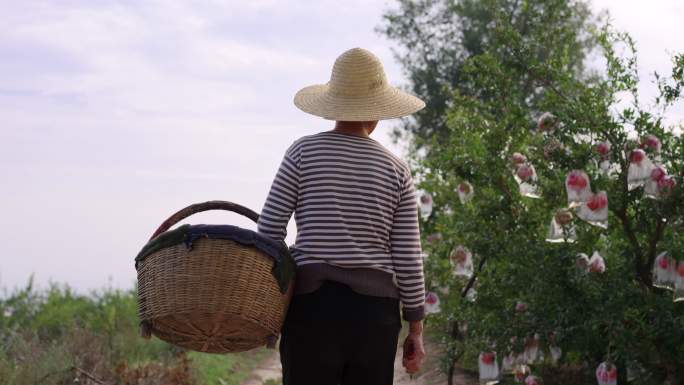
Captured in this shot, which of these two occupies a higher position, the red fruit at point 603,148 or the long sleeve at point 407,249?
the red fruit at point 603,148

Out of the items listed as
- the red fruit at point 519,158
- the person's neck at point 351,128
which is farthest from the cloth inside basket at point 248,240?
the red fruit at point 519,158

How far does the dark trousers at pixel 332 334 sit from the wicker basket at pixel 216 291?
0.07m

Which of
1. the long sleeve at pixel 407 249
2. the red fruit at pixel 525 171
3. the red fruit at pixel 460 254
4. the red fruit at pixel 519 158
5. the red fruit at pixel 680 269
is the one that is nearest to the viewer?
the long sleeve at pixel 407 249

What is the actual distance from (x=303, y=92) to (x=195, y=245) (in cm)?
92

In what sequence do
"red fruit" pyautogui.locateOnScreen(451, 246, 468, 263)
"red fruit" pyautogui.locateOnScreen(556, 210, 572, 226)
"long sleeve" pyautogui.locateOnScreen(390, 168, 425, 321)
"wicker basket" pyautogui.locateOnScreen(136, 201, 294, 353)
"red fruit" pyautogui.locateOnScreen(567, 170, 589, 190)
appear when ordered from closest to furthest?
"wicker basket" pyautogui.locateOnScreen(136, 201, 294, 353)
"long sleeve" pyautogui.locateOnScreen(390, 168, 425, 321)
"red fruit" pyautogui.locateOnScreen(567, 170, 589, 190)
"red fruit" pyautogui.locateOnScreen(556, 210, 572, 226)
"red fruit" pyautogui.locateOnScreen(451, 246, 468, 263)

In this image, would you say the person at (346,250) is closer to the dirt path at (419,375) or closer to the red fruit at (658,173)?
the red fruit at (658,173)

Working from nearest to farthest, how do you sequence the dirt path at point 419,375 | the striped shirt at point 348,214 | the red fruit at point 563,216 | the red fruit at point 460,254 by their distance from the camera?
the striped shirt at point 348,214 < the red fruit at point 563,216 < the red fruit at point 460,254 < the dirt path at point 419,375

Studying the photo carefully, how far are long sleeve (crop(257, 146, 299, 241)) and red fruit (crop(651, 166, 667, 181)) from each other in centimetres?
269

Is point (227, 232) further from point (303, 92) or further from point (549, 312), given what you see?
point (549, 312)

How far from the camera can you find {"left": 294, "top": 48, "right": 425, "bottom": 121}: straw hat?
3508mm

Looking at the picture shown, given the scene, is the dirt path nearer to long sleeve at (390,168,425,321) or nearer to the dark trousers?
long sleeve at (390,168,425,321)

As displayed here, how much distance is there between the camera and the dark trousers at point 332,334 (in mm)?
3150

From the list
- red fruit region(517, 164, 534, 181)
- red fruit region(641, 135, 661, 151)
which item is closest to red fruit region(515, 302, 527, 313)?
red fruit region(517, 164, 534, 181)

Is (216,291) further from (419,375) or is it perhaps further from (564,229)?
(419,375)
